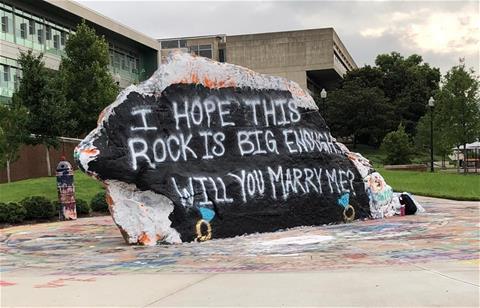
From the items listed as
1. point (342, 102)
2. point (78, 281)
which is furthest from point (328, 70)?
point (78, 281)

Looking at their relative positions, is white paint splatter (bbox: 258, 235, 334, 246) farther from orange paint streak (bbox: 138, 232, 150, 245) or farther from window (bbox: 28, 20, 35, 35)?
window (bbox: 28, 20, 35, 35)

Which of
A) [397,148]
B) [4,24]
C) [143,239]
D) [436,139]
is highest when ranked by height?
[4,24]

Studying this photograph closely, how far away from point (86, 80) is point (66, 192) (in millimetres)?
16656

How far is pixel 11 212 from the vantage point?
16.1 meters

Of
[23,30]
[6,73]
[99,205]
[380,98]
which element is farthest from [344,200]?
[380,98]

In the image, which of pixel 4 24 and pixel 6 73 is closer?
pixel 6 73

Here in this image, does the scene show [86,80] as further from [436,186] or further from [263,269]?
[263,269]

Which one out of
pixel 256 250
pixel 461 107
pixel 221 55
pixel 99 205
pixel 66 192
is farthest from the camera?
pixel 221 55

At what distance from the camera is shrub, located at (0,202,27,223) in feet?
52.5

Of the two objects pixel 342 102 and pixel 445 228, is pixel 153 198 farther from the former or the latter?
pixel 342 102

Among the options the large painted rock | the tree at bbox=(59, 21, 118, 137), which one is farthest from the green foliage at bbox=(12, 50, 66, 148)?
the large painted rock

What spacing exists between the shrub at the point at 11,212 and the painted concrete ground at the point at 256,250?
2.11 m

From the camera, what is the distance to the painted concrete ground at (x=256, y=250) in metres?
8.18

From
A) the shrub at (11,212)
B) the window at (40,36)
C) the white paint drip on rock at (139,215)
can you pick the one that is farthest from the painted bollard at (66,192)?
the window at (40,36)
